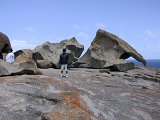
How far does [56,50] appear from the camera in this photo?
1599 inches

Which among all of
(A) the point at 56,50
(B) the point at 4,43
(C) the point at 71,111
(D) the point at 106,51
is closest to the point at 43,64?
(A) the point at 56,50

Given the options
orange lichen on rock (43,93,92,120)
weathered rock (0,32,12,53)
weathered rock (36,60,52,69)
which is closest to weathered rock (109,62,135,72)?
weathered rock (36,60,52,69)

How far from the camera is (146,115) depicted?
18922mm

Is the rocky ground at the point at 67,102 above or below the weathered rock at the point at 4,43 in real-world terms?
below

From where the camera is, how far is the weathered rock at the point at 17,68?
21453 millimetres

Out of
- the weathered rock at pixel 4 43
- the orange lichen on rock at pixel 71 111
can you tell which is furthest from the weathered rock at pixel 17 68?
the weathered rock at pixel 4 43

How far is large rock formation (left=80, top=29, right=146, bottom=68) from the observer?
1591 inches

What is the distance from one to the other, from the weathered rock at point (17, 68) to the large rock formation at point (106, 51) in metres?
17.5

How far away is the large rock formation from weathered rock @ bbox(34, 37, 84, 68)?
210 centimetres

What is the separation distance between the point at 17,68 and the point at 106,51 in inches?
855

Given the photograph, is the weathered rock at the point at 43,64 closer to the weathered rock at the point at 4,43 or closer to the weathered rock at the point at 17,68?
the weathered rock at the point at 4,43

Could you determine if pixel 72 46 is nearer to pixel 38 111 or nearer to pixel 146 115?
pixel 146 115

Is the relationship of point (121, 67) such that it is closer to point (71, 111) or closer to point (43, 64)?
point (43, 64)

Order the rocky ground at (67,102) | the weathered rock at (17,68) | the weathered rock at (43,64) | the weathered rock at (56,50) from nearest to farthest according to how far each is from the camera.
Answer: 1. the rocky ground at (67,102)
2. the weathered rock at (17,68)
3. the weathered rock at (43,64)
4. the weathered rock at (56,50)
